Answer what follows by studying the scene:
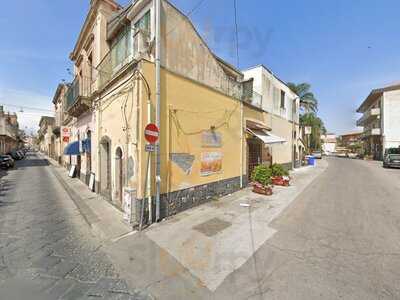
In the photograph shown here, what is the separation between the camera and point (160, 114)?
21.3 ft

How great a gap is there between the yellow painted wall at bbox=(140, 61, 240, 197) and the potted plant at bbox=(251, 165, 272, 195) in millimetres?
1677

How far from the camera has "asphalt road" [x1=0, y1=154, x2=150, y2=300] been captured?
3.22 meters

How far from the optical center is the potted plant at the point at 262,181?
9.77 meters

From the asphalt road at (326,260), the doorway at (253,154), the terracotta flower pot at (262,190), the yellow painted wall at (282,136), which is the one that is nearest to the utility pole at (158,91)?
the asphalt road at (326,260)

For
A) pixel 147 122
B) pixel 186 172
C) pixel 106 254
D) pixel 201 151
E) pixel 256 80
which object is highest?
pixel 256 80

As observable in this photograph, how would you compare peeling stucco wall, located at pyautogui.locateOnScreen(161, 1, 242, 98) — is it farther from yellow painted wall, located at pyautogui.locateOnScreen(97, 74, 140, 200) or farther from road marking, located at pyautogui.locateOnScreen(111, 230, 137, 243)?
road marking, located at pyautogui.locateOnScreen(111, 230, 137, 243)

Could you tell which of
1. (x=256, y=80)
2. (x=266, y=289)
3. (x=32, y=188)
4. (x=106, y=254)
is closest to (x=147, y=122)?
(x=106, y=254)

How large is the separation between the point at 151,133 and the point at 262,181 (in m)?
7.05

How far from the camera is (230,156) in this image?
995cm

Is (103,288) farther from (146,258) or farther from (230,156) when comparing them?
(230,156)

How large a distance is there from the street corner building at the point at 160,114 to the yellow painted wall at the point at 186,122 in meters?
0.03

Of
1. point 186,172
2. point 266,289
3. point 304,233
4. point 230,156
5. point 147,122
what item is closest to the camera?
point 266,289

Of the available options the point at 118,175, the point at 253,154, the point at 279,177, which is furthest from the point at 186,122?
the point at 279,177

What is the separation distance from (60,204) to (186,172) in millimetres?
5349
